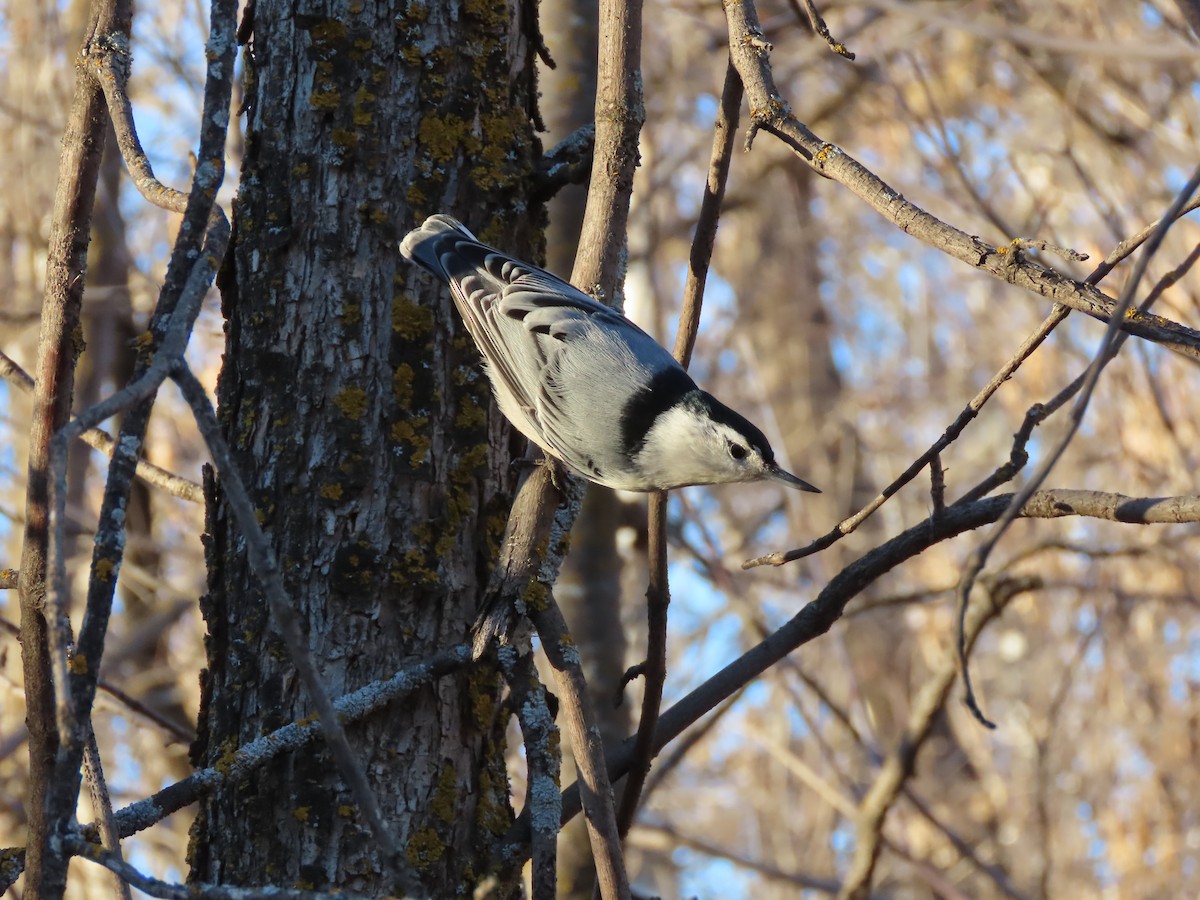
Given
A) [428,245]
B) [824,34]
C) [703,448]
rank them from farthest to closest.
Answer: [703,448] → [428,245] → [824,34]

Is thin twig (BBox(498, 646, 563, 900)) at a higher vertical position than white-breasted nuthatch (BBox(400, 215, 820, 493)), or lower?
lower

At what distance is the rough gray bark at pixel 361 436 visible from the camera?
1842 mm

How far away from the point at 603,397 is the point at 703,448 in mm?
242

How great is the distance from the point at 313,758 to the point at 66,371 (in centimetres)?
66

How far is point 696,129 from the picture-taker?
7.65 metres

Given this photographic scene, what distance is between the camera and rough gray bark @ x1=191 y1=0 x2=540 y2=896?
6.04ft

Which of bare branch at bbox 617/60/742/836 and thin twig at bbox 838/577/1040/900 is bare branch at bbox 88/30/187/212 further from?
thin twig at bbox 838/577/1040/900

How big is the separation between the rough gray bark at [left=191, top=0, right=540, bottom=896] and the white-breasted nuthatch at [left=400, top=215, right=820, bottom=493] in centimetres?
12

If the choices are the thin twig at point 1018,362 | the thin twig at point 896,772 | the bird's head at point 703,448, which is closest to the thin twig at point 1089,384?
the thin twig at point 1018,362

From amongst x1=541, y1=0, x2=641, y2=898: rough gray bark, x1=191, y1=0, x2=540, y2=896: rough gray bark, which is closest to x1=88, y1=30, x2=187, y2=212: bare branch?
x1=191, y1=0, x2=540, y2=896: rough gray bark

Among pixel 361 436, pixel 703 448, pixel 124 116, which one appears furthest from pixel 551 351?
pixel 124 116

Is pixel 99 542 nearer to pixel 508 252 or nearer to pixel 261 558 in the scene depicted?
pixel 261 558

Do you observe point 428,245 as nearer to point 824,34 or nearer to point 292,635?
point 824,34

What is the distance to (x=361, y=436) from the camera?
6.47 ft
